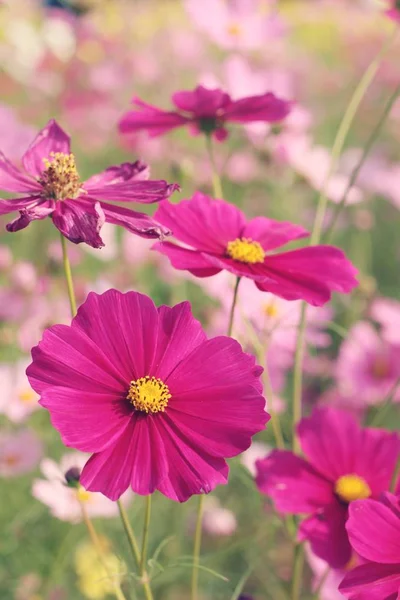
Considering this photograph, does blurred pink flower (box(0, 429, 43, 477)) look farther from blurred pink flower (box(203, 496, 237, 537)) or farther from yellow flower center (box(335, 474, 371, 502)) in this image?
yellow flower center (box(335, 474, 371, 502))

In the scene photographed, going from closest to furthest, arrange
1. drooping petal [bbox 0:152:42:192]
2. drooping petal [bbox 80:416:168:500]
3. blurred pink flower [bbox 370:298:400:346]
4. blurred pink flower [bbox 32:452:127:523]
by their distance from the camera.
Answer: drooping petal [bbox 80:416:168:500] → drooping petal [bbox 0:152:42:192] → blurred pink flower [bbox 32:452:127:523] → blurred pink flower [bbox 370:298:400:346]

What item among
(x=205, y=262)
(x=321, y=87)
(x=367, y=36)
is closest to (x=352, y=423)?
(x=205, y=262)

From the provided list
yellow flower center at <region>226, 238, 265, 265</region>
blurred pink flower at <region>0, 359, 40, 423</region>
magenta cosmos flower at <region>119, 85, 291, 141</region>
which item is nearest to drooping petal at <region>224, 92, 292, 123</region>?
magenta cosmos flower at <region>119, 85, 291, 141</region>

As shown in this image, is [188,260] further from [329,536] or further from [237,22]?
[237,22]

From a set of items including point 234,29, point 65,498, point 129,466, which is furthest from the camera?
point 234,29

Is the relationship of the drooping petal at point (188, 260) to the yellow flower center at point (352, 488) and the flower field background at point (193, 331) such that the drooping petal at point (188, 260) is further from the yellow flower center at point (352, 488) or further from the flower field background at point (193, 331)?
the yellow flower center at point (352, 488)

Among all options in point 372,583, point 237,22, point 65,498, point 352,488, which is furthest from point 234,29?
point 372,583
